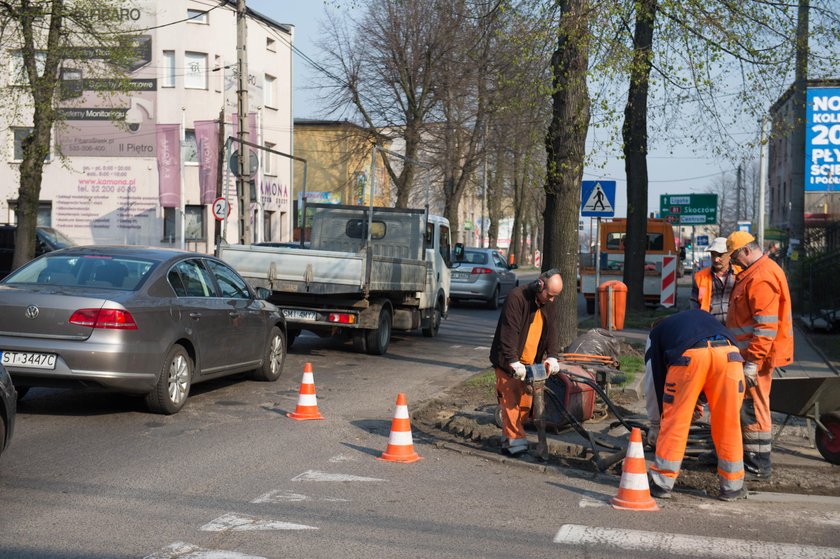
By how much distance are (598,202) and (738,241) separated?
8.59m

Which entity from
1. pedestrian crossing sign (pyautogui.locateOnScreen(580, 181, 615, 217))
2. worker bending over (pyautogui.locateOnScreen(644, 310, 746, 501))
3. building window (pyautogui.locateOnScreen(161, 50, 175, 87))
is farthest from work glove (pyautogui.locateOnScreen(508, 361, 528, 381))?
building window (pyautogui.locateOnScreen(161, 50, 175, 87))

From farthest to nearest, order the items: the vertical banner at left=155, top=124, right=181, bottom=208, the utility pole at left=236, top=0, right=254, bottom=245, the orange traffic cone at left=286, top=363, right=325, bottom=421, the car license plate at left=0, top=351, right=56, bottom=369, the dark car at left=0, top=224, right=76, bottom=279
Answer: the vertical banner at left=155, top=124, right=181, bottom=208 < the dark car at left=0, top=224, right=76, bottom=279 < the utility pole at left=236, top=0, right=254, bottom=245 < the orange traffic cone at left=286, top=363, right=325, bottom=421 < the car license plate at left=0, top=351, right=56, bottom=369

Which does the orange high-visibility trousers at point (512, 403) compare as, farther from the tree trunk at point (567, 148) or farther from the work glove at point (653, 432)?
the tree trunk at point (567, 148)

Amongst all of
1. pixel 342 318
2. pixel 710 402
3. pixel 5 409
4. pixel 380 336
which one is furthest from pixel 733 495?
pixel 380 336

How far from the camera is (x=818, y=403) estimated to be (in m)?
7.91

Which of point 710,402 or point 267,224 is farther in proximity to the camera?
point 267,224

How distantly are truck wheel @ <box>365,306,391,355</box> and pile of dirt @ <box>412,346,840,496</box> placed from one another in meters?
3.64

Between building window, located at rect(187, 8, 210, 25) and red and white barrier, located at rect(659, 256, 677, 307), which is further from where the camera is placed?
building window, located at rect(187, 8, 210, 25)

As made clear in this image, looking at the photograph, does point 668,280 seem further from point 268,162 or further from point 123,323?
point 268,162

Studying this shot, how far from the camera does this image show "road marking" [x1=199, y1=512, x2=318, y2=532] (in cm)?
572

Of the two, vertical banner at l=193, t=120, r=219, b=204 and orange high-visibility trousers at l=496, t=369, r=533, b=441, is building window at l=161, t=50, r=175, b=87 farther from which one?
orange high-visibility trousers at l=496, t=369, r=533, b=441

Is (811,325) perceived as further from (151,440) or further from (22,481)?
(22,481)

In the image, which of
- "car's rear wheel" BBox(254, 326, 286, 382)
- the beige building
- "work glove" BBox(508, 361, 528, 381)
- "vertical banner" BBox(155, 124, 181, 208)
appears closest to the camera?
"work glove" BBox(508, 361, 528, 381)

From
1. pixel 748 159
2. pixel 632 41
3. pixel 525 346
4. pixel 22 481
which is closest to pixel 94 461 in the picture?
pixel 22 481
